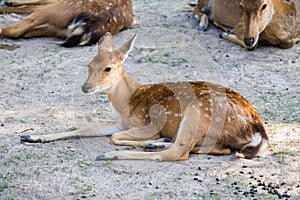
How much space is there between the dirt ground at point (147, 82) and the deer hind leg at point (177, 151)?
0.06 meters

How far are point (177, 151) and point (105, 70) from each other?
1.08 metres

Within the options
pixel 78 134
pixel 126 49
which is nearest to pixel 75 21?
pixel 126 49

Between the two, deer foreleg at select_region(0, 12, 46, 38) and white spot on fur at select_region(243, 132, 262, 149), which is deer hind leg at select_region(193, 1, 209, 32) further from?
white spot on fur at select_region(243, 132, 262, 149)

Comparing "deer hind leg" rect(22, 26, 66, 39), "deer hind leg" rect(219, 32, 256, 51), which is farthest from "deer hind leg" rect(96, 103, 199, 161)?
"deer hind leg" rect(22, 26, 66, 39)

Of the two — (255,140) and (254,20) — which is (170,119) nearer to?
(255,140)

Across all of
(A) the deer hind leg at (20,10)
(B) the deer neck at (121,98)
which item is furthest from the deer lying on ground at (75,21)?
(B) the deer neck at (121,98)

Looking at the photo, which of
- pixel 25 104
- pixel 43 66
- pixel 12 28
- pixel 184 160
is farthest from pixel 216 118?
pixel 12 28

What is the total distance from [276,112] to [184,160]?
161 cm

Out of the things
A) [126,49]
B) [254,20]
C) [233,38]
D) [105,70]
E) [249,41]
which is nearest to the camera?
[105,70]

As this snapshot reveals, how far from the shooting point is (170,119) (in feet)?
19.4

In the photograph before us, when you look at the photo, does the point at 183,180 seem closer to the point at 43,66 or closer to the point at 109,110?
the point at 109,110

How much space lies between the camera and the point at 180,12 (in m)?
10.2

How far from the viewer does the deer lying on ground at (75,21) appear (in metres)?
8.62

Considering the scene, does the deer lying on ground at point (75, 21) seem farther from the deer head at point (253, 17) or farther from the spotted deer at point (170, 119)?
the spotted deer at point (170, 119)
